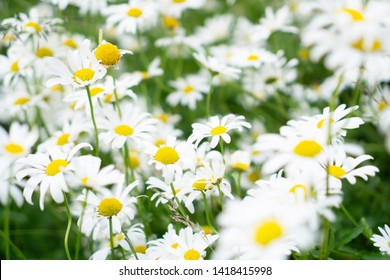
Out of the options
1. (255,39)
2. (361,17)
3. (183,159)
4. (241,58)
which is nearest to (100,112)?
(183,159)

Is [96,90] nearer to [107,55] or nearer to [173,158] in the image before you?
[107,55]

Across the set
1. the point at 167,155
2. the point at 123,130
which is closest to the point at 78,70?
the point at 123,130

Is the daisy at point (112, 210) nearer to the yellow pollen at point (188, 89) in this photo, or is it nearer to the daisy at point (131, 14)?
the daisy at point (131, 14)

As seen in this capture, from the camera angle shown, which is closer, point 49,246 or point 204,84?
point 49,246

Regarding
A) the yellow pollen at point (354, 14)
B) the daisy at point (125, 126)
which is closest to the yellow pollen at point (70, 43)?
the daisy at point (125, 126)

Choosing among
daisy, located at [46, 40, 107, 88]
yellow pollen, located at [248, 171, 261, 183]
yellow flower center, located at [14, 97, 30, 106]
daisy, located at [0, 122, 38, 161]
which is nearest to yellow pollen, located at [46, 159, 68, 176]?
daisy, located at [46, 40, 107, 88]

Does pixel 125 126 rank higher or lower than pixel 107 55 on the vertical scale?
lower
